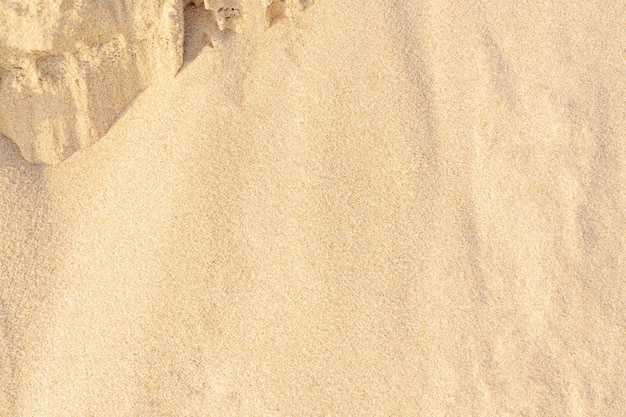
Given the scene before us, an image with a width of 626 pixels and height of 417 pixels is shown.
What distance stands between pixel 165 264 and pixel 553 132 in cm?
107

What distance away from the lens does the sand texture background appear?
1508 mm

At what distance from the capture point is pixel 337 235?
1585mm

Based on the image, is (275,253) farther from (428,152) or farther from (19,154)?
(19,154)

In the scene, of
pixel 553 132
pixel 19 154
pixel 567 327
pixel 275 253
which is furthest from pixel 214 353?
pixel 553 132

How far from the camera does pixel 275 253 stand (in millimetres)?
1574

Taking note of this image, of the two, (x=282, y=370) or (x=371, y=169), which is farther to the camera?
(x=371, y=169)

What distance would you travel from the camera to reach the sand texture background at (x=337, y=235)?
1.51 meters

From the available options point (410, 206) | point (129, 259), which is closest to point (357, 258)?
point (410, 206)

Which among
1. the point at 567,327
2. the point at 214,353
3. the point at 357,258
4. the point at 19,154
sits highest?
the point at 19,154

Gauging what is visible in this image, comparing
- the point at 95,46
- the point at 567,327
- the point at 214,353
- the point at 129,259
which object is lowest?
the point at 567,327

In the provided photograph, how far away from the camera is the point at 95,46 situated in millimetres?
1539

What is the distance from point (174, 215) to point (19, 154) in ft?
1.46

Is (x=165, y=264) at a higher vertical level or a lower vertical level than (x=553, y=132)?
lower

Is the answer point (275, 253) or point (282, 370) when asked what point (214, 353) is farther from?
point (275, 253)
